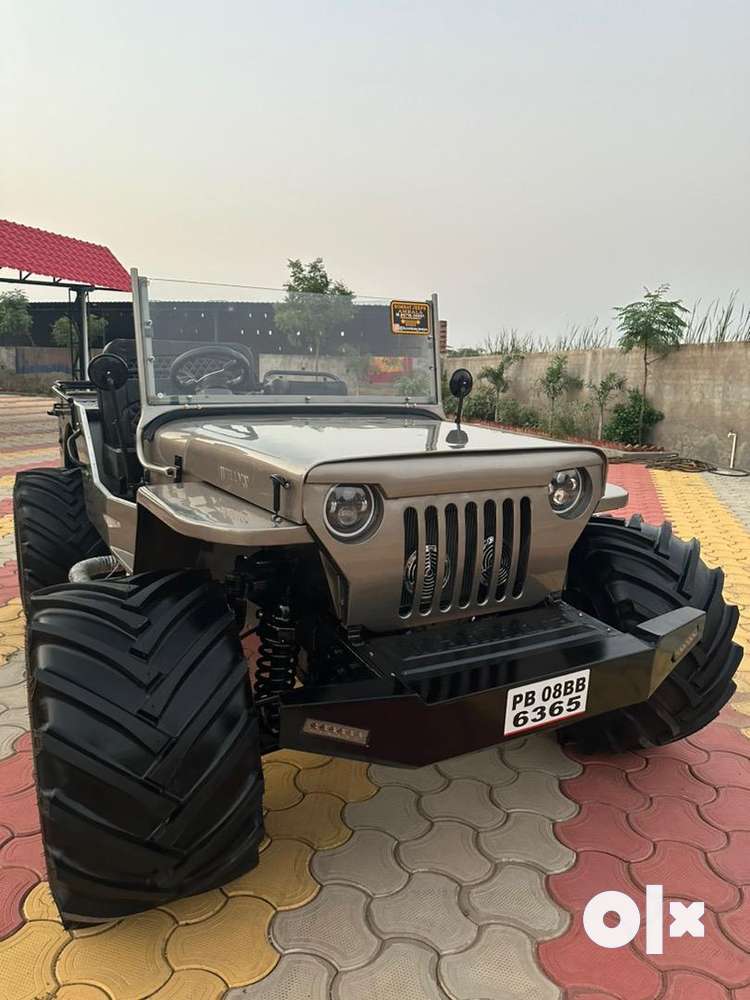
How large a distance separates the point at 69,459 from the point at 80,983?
355 cm

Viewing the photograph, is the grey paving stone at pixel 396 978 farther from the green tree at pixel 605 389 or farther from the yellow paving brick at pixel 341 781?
the green tree at pixel 605 389

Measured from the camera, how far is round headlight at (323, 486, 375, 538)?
6.35ft

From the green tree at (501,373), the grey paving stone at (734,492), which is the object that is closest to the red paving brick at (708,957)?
the grey paving stone at (734,492)

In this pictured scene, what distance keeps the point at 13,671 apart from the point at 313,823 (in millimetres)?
1892

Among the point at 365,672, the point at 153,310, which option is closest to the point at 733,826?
the point at 365,672

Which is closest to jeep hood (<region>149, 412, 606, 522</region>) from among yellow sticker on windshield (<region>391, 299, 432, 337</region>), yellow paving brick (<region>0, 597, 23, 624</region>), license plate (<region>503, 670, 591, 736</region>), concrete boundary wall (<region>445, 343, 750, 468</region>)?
license plate (<region>503, 670, 591, 736</region>)

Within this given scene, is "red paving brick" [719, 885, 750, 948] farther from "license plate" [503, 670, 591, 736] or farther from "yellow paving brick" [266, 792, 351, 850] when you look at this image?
"yellow paving brick" [266, 792, 351, 850]

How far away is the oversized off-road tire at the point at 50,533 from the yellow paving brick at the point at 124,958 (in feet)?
6.42

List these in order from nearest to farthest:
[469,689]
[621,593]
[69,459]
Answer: [469,689], [621,593], [69,459]

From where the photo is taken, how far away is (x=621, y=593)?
256 centimetres

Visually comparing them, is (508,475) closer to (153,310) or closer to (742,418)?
(153,310)

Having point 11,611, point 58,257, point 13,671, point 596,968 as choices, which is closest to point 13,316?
point 58,257

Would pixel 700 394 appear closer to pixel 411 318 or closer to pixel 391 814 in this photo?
pixel 411 318

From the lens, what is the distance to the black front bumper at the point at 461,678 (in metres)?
1.84
